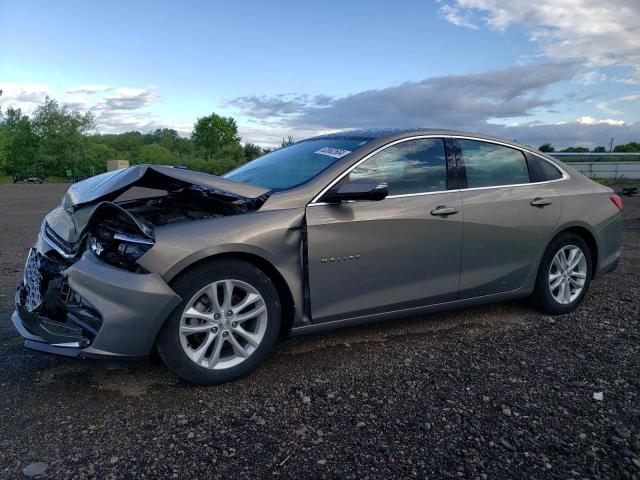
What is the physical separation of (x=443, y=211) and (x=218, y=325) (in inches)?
73.6

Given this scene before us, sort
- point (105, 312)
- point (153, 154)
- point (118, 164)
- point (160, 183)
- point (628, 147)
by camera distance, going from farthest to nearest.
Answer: point (153, 154) → point (628, 147) → point (118, 164) → point (160, 183) → point (105, 312)

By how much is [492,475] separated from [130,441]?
5.75ft

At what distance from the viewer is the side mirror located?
3369mm

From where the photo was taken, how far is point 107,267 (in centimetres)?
294

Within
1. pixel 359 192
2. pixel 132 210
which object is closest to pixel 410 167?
pixel 359 192

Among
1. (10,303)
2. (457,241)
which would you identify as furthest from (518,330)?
(10,303)

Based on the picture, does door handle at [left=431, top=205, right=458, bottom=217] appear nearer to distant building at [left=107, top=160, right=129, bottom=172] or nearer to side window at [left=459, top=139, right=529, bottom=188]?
side window at [left=459, top=139, right=529, bottom=188]

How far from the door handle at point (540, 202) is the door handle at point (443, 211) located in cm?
91

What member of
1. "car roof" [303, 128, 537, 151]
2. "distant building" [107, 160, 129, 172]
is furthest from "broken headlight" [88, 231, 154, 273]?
"distant building" [107, 160, 129, 172]

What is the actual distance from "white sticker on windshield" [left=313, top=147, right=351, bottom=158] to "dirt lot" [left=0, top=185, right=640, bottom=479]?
1416mm

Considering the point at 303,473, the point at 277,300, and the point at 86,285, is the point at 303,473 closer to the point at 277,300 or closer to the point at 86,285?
the point at 277,300

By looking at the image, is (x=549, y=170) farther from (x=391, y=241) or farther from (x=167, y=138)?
(x=167, y=138)

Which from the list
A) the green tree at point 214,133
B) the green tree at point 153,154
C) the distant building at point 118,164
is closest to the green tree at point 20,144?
the green tree at point 153,154

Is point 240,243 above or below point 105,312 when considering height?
above
